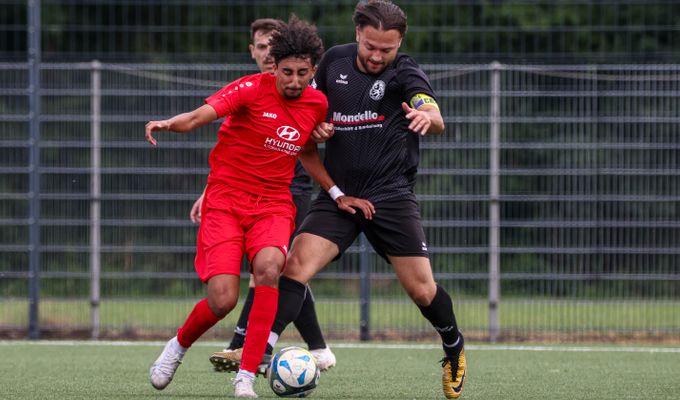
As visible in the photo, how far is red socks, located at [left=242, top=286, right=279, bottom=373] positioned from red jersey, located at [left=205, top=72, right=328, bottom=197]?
0.54 meters

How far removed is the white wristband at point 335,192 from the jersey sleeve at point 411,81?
0.58m

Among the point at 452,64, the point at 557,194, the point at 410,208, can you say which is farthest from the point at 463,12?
the point at 410,208

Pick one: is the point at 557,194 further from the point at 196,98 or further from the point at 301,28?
the point at 301,28

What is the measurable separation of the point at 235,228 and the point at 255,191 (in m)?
0.21

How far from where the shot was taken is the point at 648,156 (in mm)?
11750

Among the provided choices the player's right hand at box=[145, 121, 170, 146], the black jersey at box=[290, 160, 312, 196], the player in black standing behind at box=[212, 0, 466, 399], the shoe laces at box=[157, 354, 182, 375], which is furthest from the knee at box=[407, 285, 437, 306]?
the black jersey at box=[290, 160, 312, 196]

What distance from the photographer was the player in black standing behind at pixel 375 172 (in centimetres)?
655

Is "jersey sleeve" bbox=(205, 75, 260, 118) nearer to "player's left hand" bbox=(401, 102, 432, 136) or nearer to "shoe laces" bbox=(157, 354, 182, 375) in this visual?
"player's left hand" bbox=(401, 102, 432, 136)

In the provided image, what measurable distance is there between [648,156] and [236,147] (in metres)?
6.17

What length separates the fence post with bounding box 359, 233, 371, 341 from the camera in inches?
464

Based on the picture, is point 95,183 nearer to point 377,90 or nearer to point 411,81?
point 377,90

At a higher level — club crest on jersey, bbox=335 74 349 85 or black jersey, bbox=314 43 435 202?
club crest on jersey, bbox=335 74 349 85

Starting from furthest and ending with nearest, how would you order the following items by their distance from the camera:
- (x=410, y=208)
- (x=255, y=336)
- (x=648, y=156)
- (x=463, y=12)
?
(x=463, y=12), (x=648, y=156), (x=410, y=208), (x=255, y=336)

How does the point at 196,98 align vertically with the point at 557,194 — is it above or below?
above
